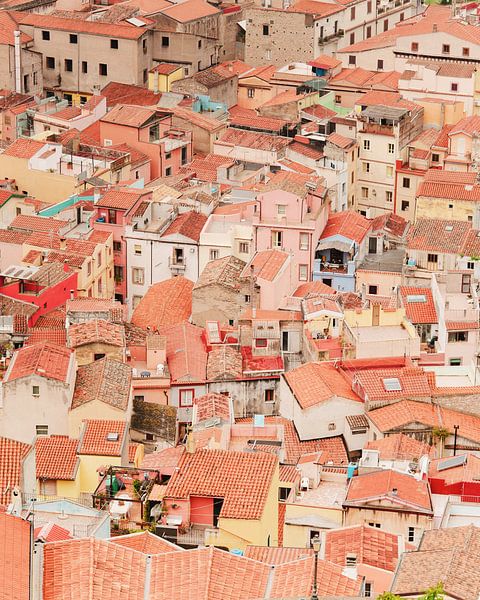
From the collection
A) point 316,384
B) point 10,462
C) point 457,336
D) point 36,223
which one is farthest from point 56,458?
point 36,223

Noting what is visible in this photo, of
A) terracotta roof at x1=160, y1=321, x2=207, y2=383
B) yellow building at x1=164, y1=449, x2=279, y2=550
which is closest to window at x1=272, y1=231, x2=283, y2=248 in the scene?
terracotta roof at x1=160, y1=321, x2=207, y2=383

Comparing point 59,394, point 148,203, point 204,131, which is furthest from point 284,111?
point 59,394

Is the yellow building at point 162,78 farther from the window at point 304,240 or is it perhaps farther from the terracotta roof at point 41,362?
the terracotta roof at point 41,362

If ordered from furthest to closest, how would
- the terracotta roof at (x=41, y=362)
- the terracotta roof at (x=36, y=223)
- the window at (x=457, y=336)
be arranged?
the terracotta roof at (x=36, y=223), the window at (x=457, y=336), the terracotta roof at (x=41, y=362)

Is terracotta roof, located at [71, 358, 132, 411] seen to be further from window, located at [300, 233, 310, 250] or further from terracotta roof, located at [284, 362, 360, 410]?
window, located at [300, 233, 310, 250]

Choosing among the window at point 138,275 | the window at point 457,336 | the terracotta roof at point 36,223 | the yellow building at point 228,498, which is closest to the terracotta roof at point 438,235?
the window at point 457,336

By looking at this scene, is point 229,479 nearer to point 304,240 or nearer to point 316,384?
point 316,384
